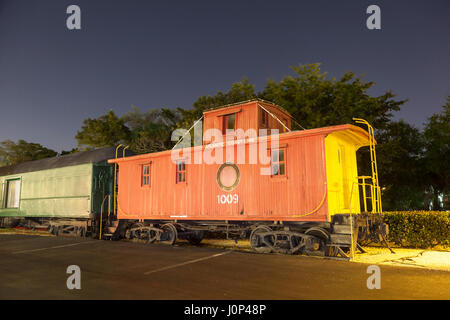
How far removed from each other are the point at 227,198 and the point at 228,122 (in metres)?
3.40

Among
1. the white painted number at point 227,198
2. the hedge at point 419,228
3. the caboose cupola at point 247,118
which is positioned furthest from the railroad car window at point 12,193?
the hedge at point 419,228

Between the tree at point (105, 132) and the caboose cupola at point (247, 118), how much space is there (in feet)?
84.1

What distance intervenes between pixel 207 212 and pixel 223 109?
440cm

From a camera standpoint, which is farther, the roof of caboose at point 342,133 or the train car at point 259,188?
the train car at point 259,188

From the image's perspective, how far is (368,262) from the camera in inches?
357

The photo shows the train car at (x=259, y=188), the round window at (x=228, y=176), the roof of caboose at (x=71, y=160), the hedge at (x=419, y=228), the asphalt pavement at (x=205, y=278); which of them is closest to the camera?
the asphalt pavement at (x=205, y=278)

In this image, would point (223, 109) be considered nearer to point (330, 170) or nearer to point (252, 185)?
point (252, 185)

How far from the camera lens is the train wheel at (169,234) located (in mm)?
13277

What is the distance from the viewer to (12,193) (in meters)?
21.5

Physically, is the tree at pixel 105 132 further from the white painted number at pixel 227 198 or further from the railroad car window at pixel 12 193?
the white painted number at pixel 227 198

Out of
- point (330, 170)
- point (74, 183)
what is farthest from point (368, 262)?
point (74, 183)

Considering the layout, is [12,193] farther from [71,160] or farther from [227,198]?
[227,198]

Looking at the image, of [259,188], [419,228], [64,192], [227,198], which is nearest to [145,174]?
[227,198]

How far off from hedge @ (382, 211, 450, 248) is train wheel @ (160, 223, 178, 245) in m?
8.94
